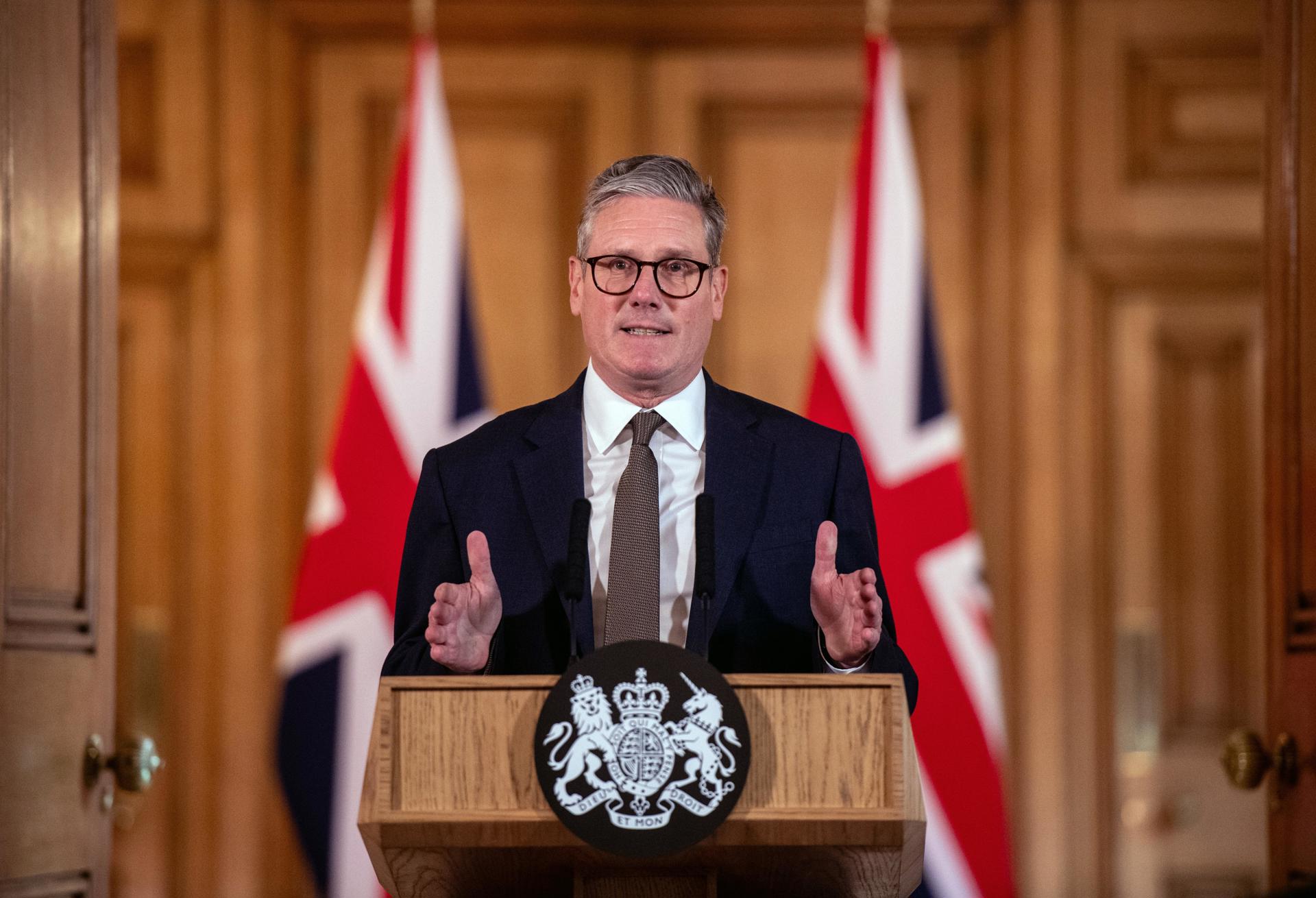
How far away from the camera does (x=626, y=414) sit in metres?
2.17

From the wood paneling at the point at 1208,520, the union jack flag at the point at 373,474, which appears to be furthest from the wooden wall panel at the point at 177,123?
the wood paneling at the point at 1208,520

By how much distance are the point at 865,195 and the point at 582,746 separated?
2.77 meters

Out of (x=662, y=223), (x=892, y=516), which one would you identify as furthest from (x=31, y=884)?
(x=892, y=516)

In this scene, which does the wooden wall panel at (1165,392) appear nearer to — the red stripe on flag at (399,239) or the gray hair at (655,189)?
the red stripe on flag at (399,239)

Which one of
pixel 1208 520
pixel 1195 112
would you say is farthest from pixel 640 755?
pixel 1195 112

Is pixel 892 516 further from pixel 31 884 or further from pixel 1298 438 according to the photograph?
pixel 31 884

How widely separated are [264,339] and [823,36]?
1.76 metres

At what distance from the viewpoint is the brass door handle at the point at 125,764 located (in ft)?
8.04

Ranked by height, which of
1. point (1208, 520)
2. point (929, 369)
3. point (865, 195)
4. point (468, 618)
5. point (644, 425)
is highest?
point (865, 195)

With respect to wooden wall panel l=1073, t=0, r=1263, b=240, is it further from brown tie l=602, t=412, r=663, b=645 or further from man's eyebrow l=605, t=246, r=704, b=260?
brown tie l=602, t=412, r=663, b=645

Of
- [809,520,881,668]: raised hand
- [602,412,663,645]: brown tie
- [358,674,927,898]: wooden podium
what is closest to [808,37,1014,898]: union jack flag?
[602,412,663,645]: brown tie

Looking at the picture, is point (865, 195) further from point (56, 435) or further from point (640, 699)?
point (640, 699)

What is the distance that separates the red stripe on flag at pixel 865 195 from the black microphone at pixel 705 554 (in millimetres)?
2320

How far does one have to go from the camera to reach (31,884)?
2271mm
